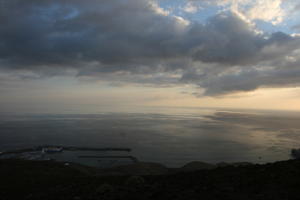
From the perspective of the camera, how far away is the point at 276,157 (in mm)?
63812

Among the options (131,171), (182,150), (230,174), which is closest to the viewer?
(230,174)

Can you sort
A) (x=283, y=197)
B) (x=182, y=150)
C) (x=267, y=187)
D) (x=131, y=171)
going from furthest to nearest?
(x=182, y=150)
(x=131, y=171)
(x=267, y=187)
(x=283, y=197)

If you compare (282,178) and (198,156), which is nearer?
(282,178)

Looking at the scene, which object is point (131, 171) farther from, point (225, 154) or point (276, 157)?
point (276, 157)

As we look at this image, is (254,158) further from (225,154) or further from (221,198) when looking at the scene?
(221,198)

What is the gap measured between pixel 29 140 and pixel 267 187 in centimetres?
10457

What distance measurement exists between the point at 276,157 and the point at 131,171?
5408cm

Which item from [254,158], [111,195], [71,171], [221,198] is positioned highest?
[221,198]

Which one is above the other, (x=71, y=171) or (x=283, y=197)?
(x=283, y=197)

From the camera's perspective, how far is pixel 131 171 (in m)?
43.8

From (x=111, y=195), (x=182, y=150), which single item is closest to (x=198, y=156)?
(x=182, y=150)

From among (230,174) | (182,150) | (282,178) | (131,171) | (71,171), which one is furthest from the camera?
(182,150)

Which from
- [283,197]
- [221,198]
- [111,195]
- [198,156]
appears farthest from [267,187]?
[198,156]

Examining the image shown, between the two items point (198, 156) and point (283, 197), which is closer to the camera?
point (283, 197)
